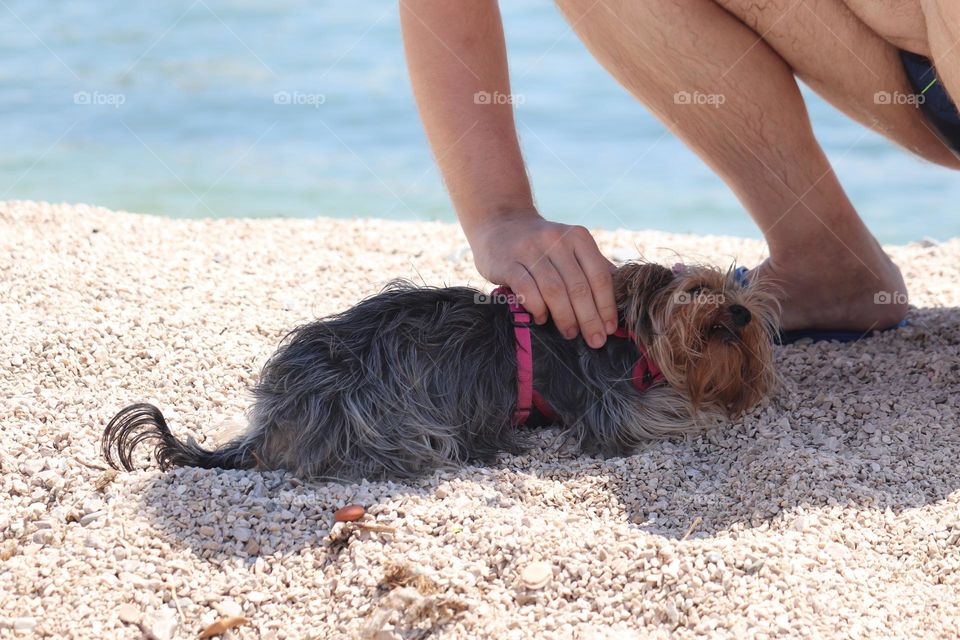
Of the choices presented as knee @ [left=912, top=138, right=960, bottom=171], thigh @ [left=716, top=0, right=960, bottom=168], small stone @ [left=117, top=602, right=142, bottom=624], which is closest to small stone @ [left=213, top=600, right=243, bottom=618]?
small stone @ [left=117, top=602, right=142, bottom=624]

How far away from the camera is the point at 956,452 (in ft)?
10.3

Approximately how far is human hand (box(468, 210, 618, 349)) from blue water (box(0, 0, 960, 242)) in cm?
448

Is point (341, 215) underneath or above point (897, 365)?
above

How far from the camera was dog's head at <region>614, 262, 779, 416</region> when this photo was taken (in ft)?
10.3

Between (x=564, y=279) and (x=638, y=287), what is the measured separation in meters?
0.25

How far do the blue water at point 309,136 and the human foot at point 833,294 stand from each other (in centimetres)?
369

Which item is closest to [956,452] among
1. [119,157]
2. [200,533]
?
[200,533]

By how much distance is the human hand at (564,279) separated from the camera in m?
3.14

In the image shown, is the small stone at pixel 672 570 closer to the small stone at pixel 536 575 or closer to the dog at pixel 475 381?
the small stone at pixel 536 575

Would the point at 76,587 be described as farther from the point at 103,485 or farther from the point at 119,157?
the point at 119,157

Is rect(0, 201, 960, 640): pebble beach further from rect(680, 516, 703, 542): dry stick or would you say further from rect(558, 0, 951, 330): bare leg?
rect(558, 0, 951, 330): bare leg

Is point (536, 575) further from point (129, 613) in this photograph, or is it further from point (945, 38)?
point (945, 38)

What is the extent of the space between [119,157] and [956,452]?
26.1ft

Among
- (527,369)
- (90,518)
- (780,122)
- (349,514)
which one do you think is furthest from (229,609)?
(780,122)
